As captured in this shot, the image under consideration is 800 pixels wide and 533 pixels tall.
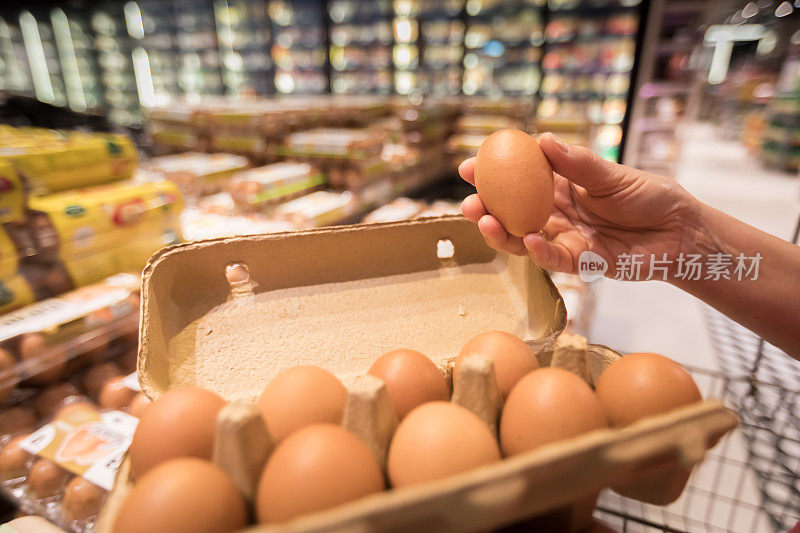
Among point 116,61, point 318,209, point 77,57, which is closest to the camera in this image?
point 318,209

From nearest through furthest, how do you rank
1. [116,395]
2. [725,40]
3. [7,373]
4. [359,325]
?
[359,325]
[7,373]
[116,395]
[725,40]

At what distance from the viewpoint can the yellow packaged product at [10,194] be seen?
115 centimetres

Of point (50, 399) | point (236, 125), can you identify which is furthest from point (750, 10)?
point (50, 399)

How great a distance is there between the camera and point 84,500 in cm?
92

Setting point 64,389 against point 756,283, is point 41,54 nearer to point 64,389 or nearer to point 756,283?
point 64,389

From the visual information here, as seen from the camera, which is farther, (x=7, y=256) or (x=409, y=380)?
(x=7, y=256)

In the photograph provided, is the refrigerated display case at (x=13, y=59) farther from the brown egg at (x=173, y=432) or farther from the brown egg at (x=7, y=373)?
the brown egg at (x=173, y=432)

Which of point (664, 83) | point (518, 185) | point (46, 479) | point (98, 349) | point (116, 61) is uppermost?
point (116, 61)

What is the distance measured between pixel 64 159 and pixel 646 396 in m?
1.64

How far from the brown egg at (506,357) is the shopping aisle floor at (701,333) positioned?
0.24 metres

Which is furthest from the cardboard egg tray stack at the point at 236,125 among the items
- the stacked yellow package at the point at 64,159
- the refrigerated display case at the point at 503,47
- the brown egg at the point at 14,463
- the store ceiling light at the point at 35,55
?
the store ceiling light at the point at 35,55

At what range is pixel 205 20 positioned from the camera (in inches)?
258

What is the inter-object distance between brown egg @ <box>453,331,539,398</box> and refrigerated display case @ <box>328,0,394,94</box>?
5.31m

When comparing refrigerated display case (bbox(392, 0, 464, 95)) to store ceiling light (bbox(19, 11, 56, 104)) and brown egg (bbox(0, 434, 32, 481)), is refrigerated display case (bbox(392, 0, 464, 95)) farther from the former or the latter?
store ceiling light (bbox(19, 11, 56, 104))
